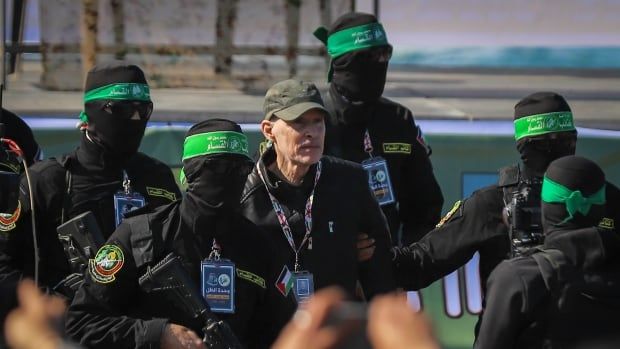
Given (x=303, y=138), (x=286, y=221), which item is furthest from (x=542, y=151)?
(x=286, y=221)

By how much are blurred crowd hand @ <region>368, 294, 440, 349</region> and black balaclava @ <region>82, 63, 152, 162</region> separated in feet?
11.2

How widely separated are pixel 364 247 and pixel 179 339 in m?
1.05

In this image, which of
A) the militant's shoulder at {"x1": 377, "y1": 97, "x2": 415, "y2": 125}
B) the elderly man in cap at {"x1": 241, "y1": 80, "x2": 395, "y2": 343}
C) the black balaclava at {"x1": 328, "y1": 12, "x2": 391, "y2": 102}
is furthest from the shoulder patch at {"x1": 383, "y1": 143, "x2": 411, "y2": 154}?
the elderly man in cap at {"x1": 241, "y1": 80, "x2": 395, "y2": 343}

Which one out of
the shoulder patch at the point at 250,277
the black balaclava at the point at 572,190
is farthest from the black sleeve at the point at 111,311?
the black balaclava at the point at 572,190

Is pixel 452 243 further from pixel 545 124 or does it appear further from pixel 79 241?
pixel 79 241

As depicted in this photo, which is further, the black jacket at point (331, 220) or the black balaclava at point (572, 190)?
the black jacket at point (331, 220)

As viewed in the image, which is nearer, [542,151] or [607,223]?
[607,223]

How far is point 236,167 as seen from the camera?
415 cm

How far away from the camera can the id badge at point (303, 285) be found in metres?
4.51

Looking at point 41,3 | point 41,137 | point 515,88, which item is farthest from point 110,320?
point 515,88

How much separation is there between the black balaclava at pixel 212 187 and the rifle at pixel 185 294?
0.61 feet

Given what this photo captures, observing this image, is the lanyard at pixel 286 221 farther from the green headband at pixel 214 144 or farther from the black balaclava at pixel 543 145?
the black balaclava at pixel 543 145

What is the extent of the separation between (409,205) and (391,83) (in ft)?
15.3

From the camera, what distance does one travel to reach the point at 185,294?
13.0ft
